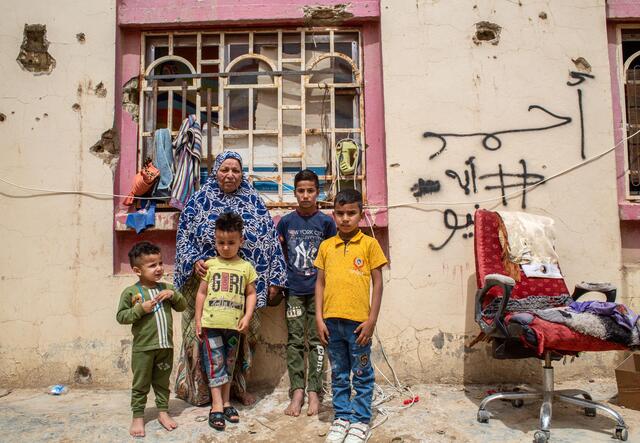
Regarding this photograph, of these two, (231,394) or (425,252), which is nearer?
(231,394)

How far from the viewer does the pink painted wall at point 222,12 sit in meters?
4.48

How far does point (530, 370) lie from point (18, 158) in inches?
175

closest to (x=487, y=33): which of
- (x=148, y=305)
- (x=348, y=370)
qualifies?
(x=348, y=370)

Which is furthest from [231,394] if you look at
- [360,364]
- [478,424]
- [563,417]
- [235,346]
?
[563,417]

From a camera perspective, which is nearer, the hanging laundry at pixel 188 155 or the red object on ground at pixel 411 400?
the red object on ground at pixel 411 400

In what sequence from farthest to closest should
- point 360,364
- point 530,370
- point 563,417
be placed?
1. point 530,370
2. point 563,417
3. point 360,364

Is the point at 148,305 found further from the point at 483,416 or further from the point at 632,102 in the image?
the point at 632,102

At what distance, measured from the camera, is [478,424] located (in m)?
3.38

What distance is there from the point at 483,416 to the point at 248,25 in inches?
140

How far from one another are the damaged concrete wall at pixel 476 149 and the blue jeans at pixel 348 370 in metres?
0.93

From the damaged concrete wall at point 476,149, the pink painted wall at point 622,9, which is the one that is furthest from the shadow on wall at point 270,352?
the pink painted wall at point 622,9

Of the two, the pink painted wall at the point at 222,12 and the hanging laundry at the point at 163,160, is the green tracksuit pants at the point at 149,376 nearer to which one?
the hanging laundry at the point at 163,160

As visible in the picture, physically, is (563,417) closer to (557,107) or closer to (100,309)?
(557,107)

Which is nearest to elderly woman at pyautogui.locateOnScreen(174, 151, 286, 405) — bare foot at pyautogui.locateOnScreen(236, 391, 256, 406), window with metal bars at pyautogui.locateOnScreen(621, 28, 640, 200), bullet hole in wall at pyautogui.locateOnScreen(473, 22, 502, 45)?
bare foot at pyautogui.locateOnScreen(236, 391, 256, 406)
